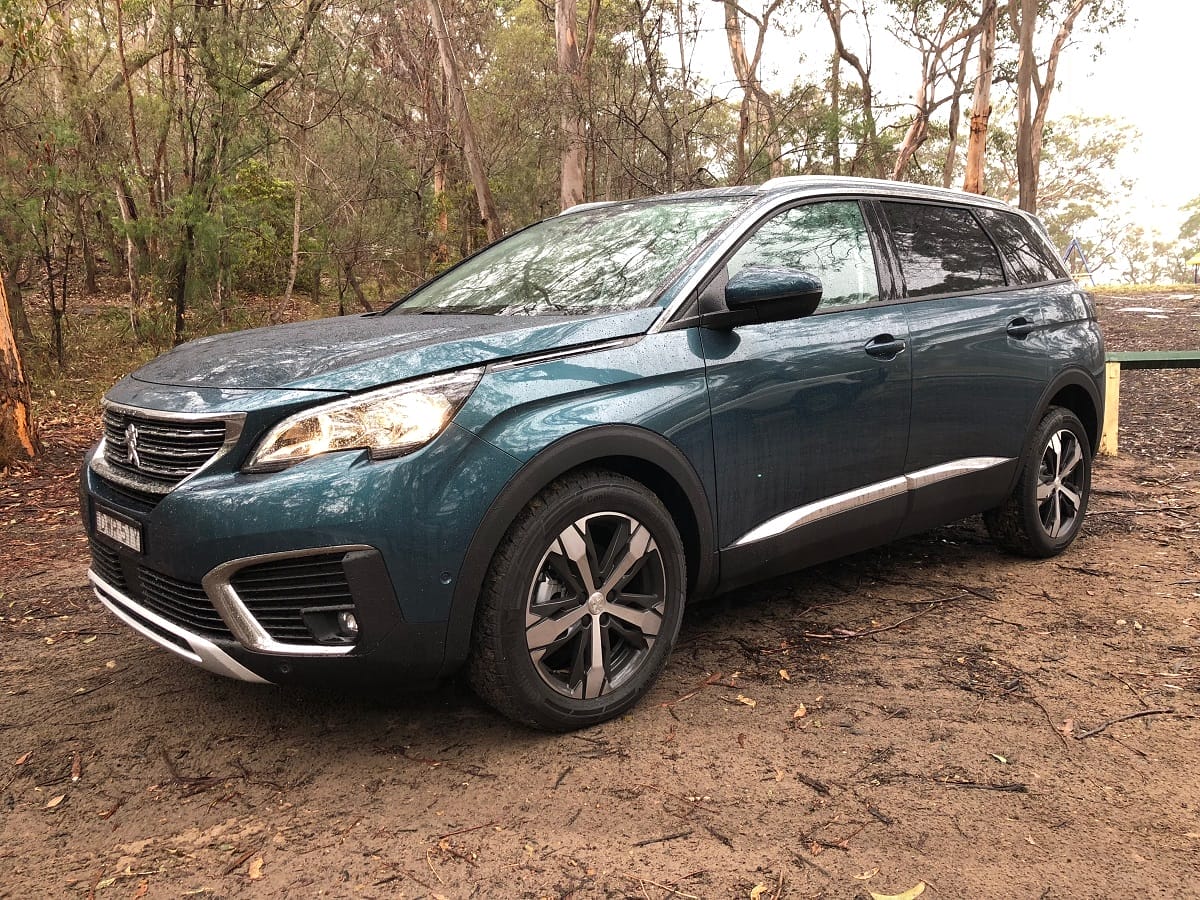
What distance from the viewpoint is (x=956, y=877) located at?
7.64 ft

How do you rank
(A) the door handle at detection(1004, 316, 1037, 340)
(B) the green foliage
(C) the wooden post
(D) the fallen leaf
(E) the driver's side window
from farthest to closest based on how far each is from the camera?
(B) the green foliage < (C) the wooden post < (A) the door handle at detection(1004, 316, 1037, 340) < (E) the driver's side window < (D) the fallen leaf

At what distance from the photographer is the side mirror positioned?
10.5 feet

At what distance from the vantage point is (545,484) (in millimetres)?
2805

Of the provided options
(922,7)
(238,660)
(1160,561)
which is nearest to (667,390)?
(238,660)

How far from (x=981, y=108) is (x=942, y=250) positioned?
17.6 meters

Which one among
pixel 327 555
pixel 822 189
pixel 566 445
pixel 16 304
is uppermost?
pixel 822 189

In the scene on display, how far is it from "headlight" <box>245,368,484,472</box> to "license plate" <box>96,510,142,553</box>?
47cm

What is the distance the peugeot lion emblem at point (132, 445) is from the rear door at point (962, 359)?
279cm

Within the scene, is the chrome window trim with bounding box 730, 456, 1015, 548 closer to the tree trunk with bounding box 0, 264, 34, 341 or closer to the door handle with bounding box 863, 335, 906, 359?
the door handle with bounding box 863, 335, 906, 359

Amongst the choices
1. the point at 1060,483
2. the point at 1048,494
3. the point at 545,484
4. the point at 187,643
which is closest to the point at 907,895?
the point at 545,484

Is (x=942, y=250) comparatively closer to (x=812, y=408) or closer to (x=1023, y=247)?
(x=1023, y=247)

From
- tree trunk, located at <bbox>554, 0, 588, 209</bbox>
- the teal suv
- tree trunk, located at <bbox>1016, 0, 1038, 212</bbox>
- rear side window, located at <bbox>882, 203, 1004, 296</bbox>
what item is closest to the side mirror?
the teal suv

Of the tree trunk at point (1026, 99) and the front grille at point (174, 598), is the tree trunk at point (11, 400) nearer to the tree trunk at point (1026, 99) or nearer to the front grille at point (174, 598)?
the front grille at point (174, 598)

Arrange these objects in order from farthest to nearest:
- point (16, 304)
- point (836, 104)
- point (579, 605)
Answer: point (836, 104), point (16, 304), point (579, 605)
